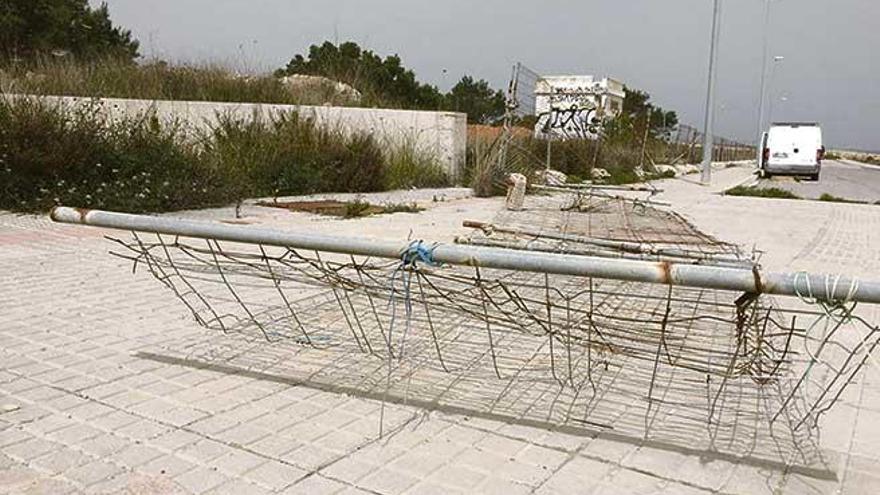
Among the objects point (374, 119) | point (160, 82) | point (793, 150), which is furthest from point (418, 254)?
point (793, 150)

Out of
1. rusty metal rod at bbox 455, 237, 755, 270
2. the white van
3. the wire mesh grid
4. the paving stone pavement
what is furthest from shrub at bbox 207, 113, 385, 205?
the white van

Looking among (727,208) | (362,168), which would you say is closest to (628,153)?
(727,208)

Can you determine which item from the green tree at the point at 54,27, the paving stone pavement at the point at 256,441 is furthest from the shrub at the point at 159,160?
the green tree at the point at 54,27

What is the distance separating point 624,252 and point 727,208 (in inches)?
342

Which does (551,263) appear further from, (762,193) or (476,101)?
(476,101)

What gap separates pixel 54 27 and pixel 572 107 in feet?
66.9

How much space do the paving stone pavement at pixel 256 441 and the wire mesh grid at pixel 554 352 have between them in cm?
17

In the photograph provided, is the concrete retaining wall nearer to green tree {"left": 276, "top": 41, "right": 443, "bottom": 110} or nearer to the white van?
green tree {"left": 276, "top": 41, "right": 443, "bottom": 110}

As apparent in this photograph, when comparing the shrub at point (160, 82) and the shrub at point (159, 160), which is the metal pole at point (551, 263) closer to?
the shrub at point (159, 160)

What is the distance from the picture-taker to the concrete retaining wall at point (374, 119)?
1323 centimetres

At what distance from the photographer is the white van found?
26266 millimetres

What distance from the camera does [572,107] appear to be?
24.3m

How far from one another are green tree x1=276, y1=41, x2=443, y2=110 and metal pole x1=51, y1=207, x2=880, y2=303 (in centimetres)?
1453

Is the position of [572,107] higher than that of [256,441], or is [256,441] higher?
[572,107]
